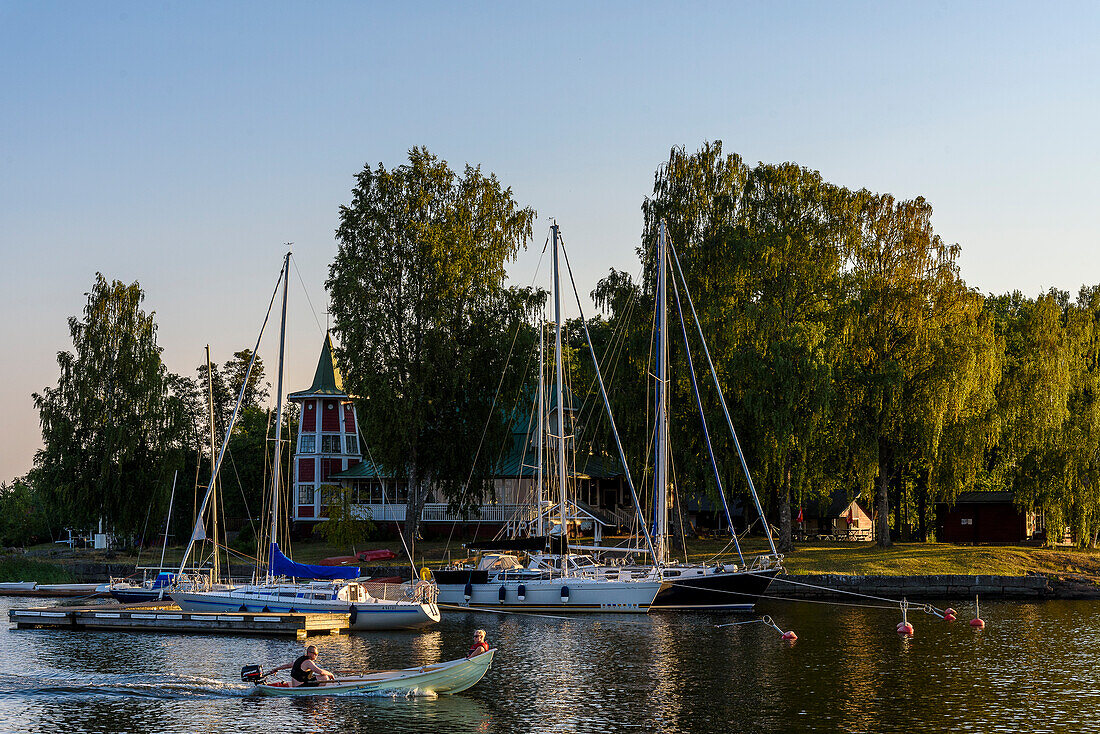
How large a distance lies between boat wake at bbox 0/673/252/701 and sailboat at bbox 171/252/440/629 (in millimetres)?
10532

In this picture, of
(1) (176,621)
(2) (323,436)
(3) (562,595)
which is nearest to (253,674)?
(1) (176,621)

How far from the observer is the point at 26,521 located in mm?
108875

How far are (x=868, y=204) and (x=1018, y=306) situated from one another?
3135cm

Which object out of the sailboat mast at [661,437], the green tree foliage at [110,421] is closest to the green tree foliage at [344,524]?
the green tree foliage at [110,421]

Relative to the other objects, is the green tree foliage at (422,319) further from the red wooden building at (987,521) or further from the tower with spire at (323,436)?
the red wooden building at (987,521)

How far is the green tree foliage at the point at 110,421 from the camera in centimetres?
6638

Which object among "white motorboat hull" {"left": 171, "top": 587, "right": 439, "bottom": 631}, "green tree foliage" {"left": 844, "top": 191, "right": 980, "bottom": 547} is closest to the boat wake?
"white motorboat hull" {"left": 171, "top": 587, "right": 439, "bottom": 631}

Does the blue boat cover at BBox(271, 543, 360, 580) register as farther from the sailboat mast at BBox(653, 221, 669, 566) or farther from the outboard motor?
the outboard motor

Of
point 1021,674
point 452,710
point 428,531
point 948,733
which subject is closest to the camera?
point 948,733

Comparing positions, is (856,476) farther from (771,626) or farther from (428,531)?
(428,531)

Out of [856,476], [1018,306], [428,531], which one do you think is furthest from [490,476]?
[1018,306]

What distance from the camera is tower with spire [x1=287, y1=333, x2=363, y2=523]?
260ft

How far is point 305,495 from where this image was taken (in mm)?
77750

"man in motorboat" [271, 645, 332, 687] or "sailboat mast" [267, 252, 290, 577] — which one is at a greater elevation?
"sailboat mast" [267, 252, 290, 577]
